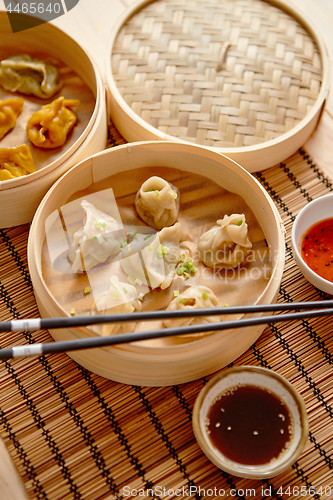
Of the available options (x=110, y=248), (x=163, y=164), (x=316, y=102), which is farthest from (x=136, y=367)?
(x=316, y=102)

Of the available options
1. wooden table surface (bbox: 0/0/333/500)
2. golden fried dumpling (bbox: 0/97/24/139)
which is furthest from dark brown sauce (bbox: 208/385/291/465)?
golden fried dumpling (bbox: 0/97/24/139)

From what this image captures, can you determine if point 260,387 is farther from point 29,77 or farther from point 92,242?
point 29,77

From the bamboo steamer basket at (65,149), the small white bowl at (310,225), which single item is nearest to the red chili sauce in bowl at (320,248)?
the small white bowl at (310,225)

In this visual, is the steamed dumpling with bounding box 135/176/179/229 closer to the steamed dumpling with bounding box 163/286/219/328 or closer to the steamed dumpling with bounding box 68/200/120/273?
→ the steamed dumpling with bounding box 68/200/120/273

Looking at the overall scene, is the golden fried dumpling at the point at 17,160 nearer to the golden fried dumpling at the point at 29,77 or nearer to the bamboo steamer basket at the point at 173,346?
the bamboo steamer basket at the point at 173,346

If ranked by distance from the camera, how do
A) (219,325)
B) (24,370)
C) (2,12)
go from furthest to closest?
1. (2,12)
2. (24,370)
3. (219,325)

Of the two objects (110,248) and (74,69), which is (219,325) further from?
(74,69)

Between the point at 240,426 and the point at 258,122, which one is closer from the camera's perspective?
the point at 240,426
